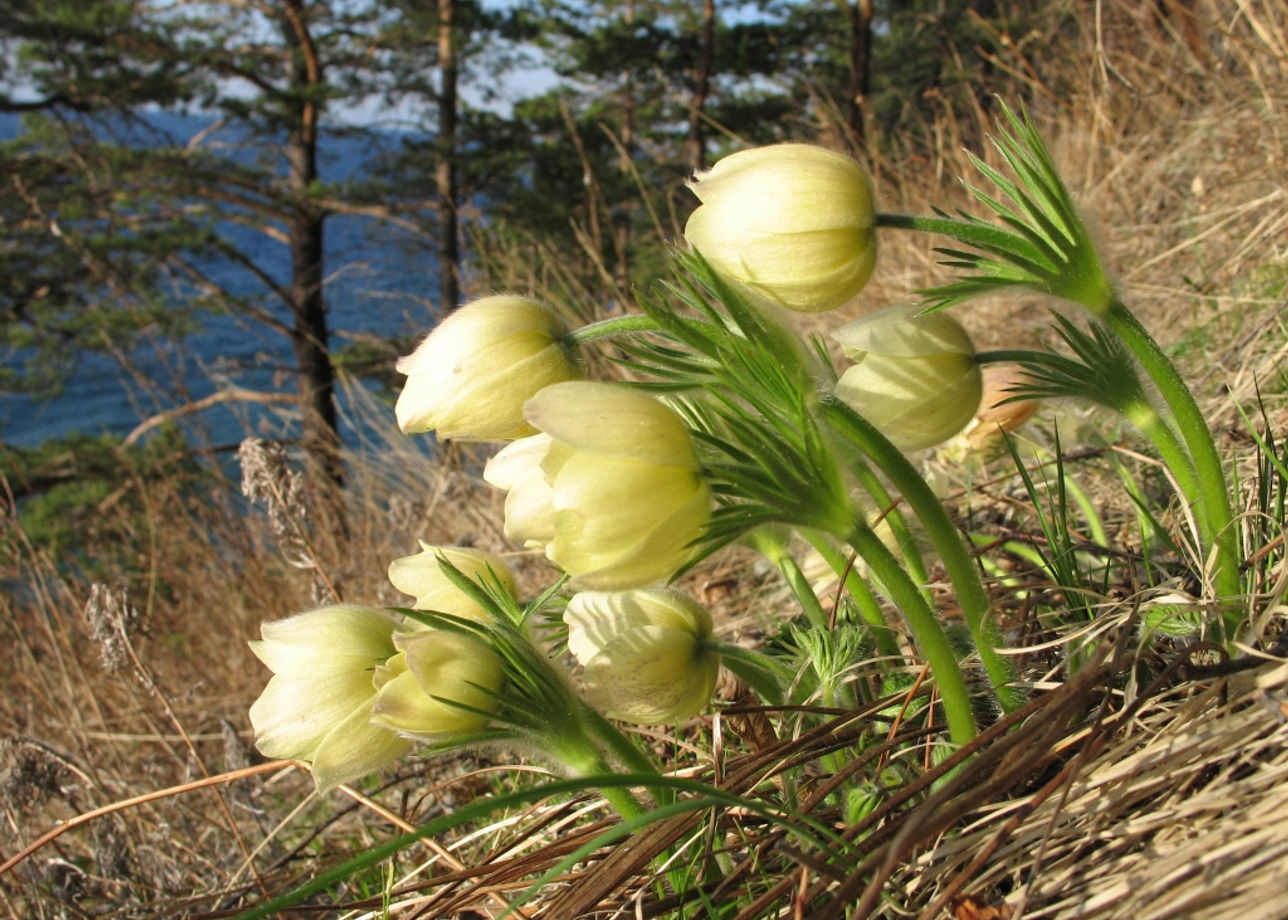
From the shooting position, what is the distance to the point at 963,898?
1.92 feet

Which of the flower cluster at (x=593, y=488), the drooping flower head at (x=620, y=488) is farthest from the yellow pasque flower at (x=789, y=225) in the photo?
the drooping flower head at (x=620, y=488)

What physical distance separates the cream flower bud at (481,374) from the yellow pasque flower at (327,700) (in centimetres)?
15

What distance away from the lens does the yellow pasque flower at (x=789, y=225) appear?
62cm

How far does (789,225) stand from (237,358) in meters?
9.59

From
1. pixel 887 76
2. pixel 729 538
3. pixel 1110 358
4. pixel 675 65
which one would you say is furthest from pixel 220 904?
pixel 887 76

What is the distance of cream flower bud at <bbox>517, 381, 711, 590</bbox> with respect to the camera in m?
0.54

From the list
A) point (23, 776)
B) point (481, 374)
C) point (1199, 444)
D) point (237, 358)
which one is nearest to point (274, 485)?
point (23, 776)

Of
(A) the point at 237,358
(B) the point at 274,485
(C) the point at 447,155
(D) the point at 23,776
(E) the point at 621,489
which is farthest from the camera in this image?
(C) the point at 447,155

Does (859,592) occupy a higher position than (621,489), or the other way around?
(621,489)

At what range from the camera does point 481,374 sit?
0.67m

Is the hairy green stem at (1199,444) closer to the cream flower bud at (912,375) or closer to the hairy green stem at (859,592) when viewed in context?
the cream flower bud at (912,375)

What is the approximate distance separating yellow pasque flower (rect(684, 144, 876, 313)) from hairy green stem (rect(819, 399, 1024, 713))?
0.09m

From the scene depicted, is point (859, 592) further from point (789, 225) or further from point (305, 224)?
point (305, 224)

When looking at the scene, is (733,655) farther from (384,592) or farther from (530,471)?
(384,592)
